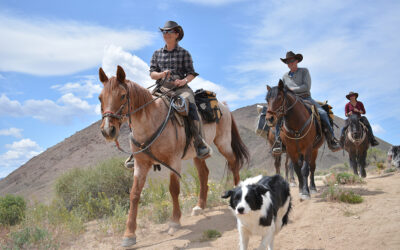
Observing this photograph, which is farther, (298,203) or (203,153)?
(298,203)

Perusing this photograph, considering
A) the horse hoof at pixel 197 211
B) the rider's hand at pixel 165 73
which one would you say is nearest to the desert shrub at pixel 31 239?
the horse hoof at pixel 197 211

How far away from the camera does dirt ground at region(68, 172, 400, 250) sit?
507 cm

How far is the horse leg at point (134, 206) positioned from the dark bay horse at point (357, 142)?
30.9 ft

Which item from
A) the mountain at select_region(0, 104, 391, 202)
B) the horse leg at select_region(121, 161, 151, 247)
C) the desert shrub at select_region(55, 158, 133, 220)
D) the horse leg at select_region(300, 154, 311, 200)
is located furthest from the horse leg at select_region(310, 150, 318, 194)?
the mountain at select_region(0, 104, 391, 202)

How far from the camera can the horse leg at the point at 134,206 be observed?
19.3 ft

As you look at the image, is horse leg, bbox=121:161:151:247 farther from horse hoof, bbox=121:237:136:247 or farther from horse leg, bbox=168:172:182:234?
horse leg, bbox=168:172:182:234

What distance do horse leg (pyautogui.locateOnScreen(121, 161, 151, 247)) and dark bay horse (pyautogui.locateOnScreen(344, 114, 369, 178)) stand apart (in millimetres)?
9420

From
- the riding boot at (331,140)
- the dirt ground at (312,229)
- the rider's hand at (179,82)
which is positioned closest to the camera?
the dirt ground at (312,229)

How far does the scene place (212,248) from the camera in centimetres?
536

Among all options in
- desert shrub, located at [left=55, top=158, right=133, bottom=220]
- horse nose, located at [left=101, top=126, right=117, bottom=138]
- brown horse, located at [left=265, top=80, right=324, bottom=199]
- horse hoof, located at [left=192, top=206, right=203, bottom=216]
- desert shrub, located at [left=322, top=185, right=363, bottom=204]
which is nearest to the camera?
horse nose, located at [left=101, top=126, right=117, bottom=138]

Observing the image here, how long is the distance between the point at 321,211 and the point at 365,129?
26.2 feet

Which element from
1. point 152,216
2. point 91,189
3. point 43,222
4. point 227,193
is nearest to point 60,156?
point 91,189

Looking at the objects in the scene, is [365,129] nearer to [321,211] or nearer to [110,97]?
[321,211]

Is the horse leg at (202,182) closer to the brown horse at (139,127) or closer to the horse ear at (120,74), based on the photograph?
the brown horse at (139,127)
